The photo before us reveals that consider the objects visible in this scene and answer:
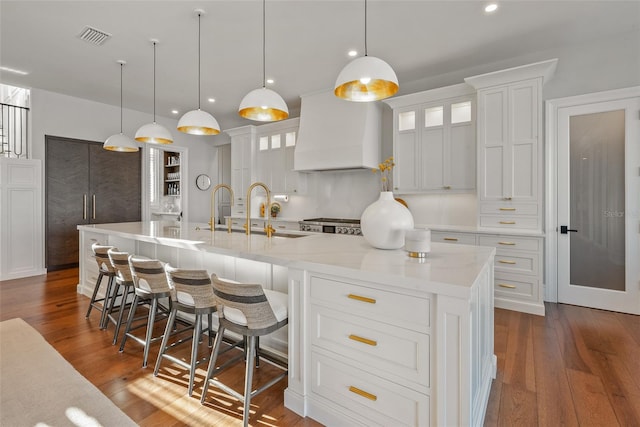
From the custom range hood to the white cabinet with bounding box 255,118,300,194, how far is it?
19.6 inches

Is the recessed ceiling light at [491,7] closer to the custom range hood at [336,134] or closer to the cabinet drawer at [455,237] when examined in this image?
the custom range hood at [336,134]

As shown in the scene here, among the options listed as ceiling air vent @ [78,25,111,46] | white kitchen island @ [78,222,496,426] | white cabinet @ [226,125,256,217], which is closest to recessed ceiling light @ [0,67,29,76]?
ceiling air vent @ [78,25,111,46]

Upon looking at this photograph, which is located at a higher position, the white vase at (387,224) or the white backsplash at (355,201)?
the white backsplash at (355,201)

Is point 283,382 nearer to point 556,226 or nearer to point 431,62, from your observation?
point 556,226

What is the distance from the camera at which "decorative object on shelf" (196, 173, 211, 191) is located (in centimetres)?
710

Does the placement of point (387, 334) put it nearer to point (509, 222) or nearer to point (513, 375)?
point (513, 375)

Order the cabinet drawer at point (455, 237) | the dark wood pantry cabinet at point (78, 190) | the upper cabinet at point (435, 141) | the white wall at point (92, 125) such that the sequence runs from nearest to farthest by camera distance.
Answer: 1. the cabinet drawer at point (455, 237)
2. the upper cabinet at point (435, 141)
3. the white wall at point (92, 125)
4. the dark wood pantry cabinet at point (78, 190)

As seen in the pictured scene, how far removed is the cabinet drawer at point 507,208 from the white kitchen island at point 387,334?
1.89m

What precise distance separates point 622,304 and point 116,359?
4.89 meters

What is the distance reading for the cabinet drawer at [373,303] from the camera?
131 centimetres

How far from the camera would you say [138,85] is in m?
4.80

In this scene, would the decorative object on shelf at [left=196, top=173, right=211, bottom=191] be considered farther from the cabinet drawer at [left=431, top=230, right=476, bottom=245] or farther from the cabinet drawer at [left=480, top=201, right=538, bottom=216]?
the cabinet drawer at [left=480, top=201, right=538, bottom=216]

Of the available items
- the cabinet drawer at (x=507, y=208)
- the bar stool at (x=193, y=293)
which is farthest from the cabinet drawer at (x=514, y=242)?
the bar stool at (x=193, y=293)

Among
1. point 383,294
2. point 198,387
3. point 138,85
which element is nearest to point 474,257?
point 383,294
